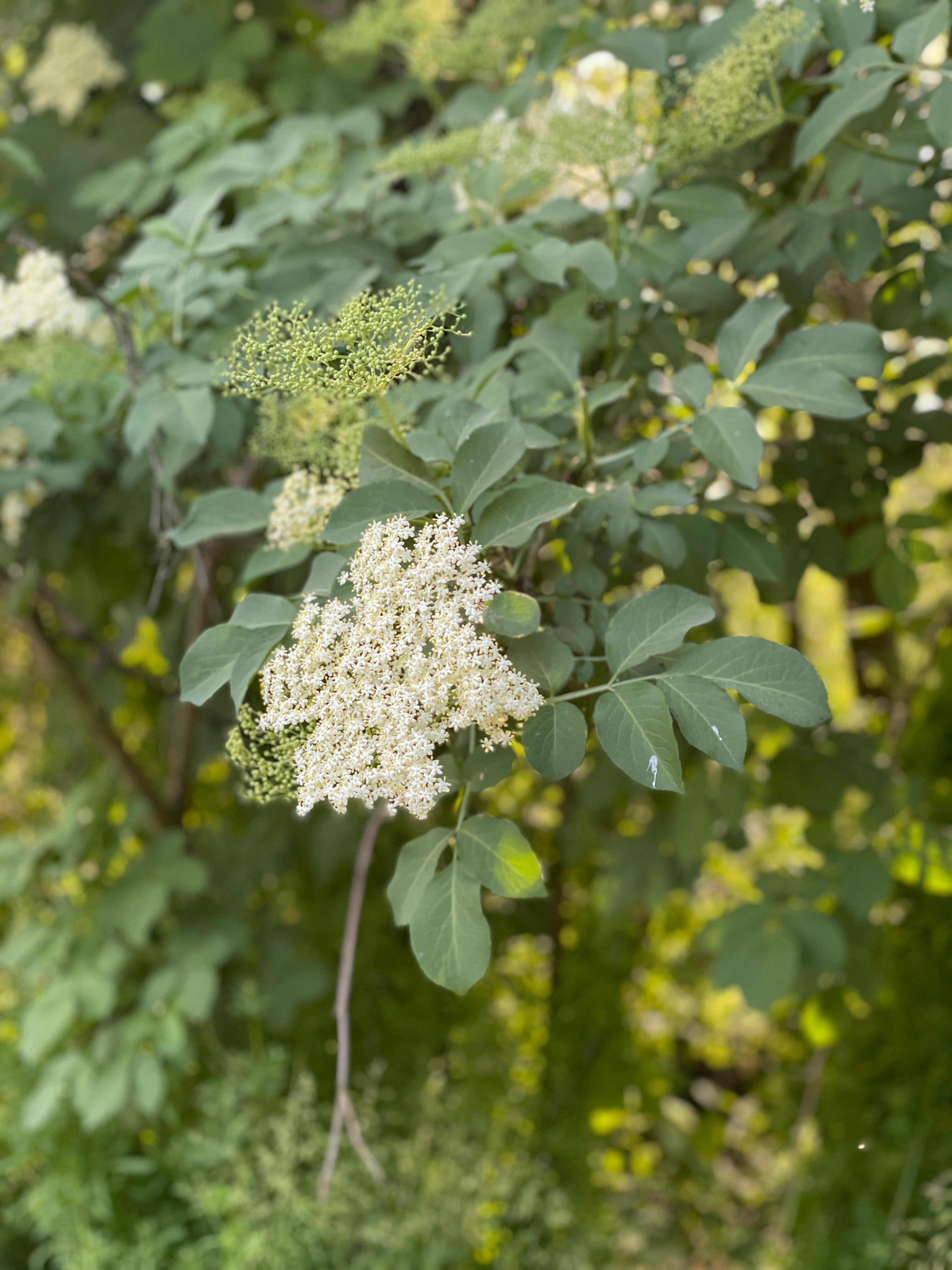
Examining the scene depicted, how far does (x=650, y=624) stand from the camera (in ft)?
1.83

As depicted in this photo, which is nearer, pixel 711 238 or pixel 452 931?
pixel 452 931

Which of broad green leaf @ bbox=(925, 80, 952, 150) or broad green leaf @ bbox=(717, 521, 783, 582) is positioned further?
broad green leaf @ bbox=(717, 521, 783, 582)

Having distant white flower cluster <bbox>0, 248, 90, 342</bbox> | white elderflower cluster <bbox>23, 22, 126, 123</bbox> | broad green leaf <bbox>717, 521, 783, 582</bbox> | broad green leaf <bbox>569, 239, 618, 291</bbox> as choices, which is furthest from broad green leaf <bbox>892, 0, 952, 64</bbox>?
white elderflower cluster <bbox>23, 22, 126, 123</bbox>

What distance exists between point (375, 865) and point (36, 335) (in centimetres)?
104

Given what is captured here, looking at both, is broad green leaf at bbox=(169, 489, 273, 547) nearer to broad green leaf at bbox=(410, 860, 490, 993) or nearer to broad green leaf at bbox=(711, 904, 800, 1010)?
broad green leaf at bbox=(410, 860, 490, 993)

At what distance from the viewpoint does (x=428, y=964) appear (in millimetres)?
500

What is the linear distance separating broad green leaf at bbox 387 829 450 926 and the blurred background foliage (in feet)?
0.80

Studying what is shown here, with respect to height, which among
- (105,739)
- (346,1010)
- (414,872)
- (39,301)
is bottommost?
(105,739)

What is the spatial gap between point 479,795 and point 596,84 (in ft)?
3.27

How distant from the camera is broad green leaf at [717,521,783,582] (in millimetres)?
778

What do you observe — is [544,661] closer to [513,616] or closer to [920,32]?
[513,616]

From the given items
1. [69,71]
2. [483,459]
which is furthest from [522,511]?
[69,71]

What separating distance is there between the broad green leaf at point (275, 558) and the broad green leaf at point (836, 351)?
0.35 m

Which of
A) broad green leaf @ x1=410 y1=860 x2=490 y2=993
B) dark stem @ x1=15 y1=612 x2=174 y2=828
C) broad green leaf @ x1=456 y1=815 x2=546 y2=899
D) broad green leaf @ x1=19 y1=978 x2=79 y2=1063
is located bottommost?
broad green leaf @ x1=19 y1=978 x2=79 y2=1063
